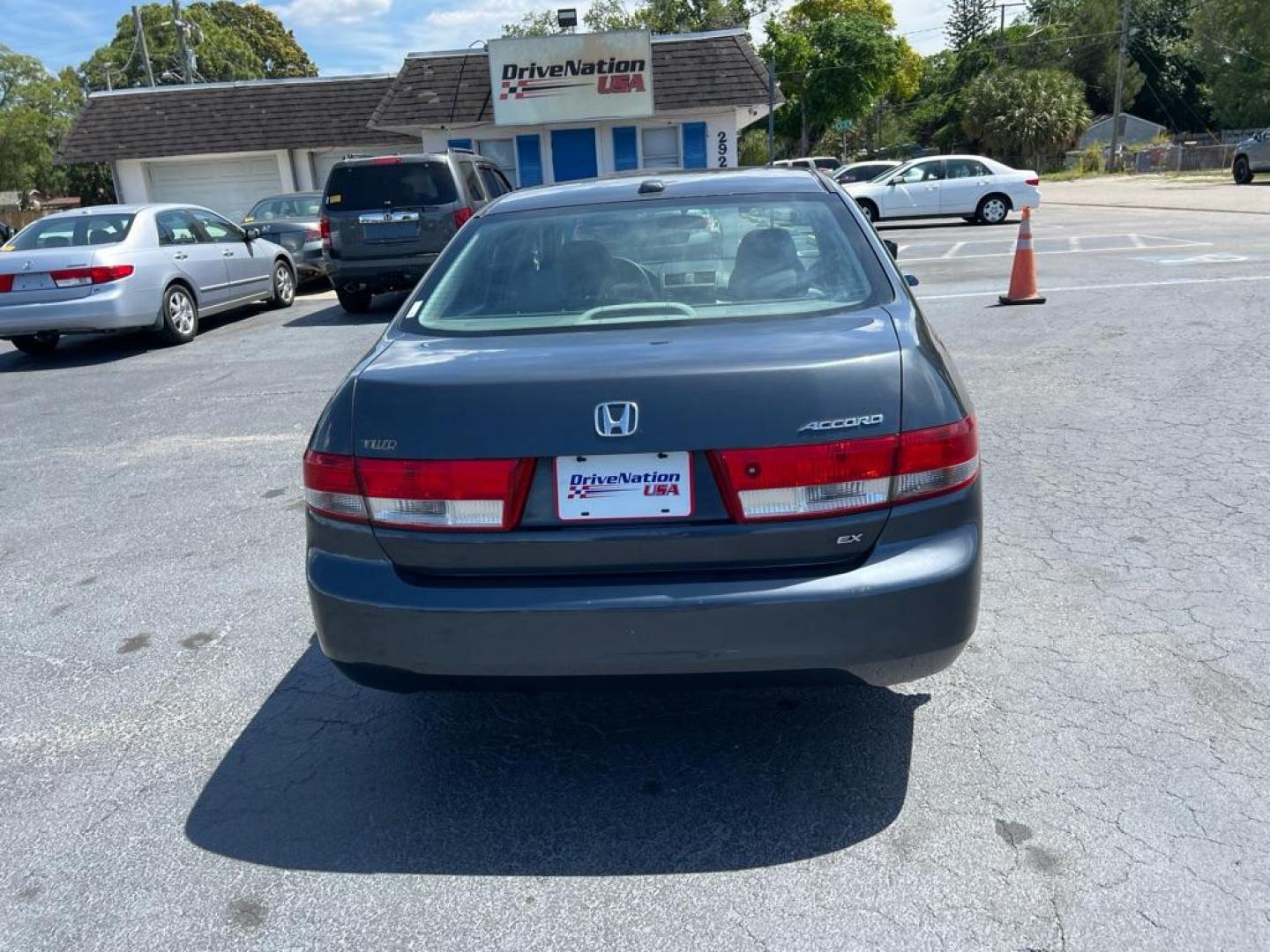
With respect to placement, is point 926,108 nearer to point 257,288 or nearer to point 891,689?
point 257,288

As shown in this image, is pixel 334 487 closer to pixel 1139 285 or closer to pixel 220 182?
pixel 1139 285

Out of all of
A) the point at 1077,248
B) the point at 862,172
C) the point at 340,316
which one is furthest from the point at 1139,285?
the point at 862,172

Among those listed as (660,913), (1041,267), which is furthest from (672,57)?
(660,913)

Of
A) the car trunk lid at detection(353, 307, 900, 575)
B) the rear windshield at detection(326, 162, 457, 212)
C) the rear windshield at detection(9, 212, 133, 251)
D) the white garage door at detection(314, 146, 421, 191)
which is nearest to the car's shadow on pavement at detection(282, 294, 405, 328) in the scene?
the rear windshield at detection(326, 162, 457, 212)

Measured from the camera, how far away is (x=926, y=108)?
75.2m

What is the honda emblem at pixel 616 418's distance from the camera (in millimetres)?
2451

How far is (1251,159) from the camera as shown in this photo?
30.7 meters

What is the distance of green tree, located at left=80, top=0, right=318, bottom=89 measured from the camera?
61094 mm

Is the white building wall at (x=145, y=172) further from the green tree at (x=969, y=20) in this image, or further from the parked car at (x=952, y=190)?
the green tree at (x=969, y=20)

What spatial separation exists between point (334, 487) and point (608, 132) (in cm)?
2184

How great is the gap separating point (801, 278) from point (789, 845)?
169cm

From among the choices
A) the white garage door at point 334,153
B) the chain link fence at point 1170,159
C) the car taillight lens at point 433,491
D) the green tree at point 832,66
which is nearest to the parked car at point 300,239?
the white garage door at point 334,153

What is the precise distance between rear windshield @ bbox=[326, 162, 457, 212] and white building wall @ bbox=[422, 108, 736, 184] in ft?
37.6

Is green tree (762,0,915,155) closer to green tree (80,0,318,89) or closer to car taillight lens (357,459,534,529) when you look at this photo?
green tree (80,0,318,89)
